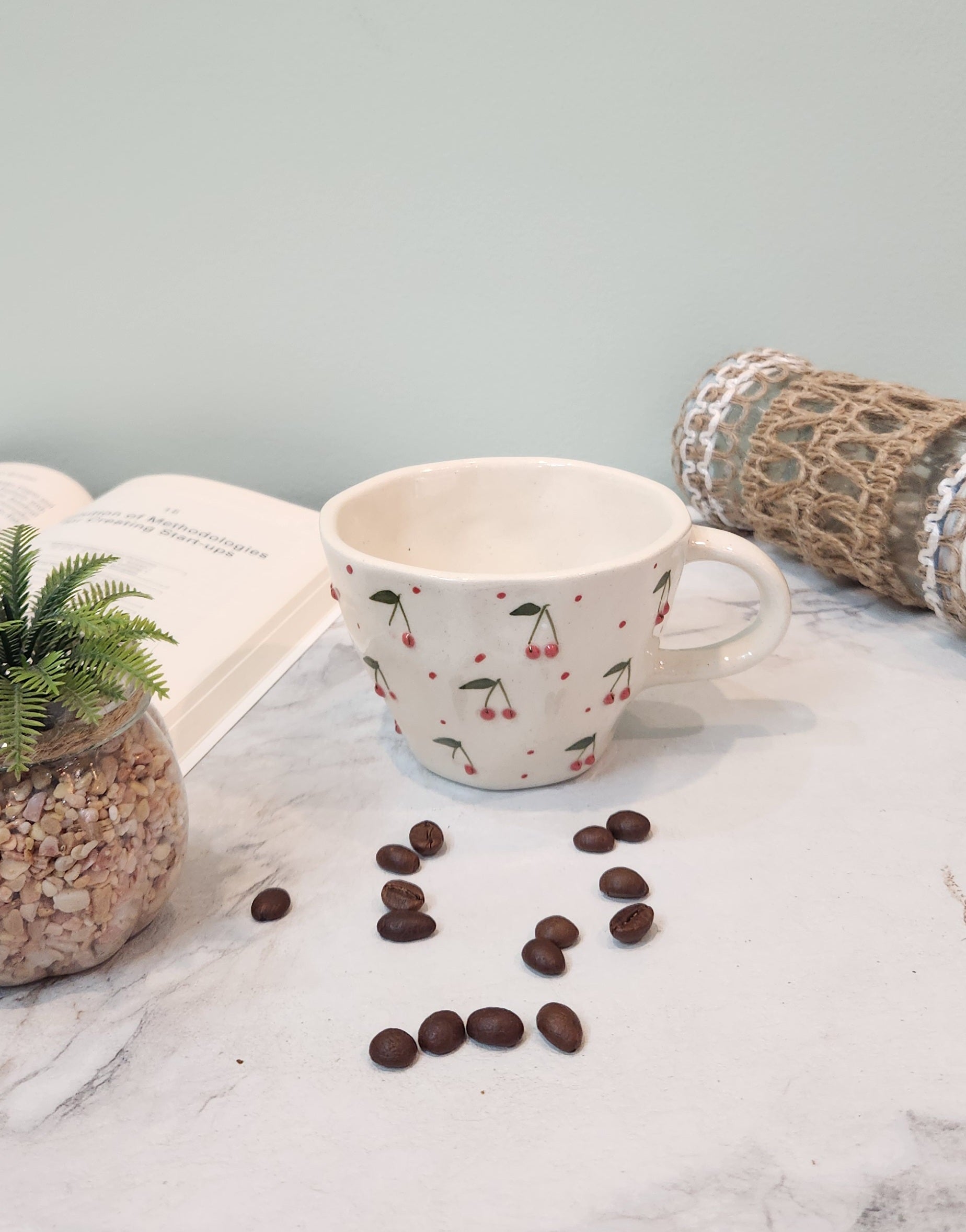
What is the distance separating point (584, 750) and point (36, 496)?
694 mm

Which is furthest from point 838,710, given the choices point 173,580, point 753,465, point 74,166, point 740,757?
point 74,166

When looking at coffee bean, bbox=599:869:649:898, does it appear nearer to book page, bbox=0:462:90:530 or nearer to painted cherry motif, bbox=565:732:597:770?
painted cherry motif, bbox=565:732:597:770

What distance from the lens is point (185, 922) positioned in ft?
1.80

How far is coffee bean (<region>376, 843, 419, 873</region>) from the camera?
577 millimetres

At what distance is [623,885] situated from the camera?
0.55m

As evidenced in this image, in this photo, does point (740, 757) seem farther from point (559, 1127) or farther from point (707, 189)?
point (707, 189)

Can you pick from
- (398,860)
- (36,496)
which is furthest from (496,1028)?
(36,496)

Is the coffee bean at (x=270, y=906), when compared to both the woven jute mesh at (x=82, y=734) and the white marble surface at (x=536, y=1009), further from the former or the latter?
the woven jute mesh at (x=82, y=734)

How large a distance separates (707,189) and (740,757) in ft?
1.95

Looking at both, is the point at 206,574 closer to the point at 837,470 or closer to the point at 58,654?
the point at 58,654

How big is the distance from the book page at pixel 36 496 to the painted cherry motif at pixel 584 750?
2.02 feet

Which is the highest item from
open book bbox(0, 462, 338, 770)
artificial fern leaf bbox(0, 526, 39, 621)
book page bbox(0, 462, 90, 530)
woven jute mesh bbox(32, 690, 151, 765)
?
artificial fern leaf bbox(0, 526, 39, 621)

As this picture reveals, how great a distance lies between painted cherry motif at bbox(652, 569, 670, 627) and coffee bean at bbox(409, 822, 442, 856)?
0.18 m

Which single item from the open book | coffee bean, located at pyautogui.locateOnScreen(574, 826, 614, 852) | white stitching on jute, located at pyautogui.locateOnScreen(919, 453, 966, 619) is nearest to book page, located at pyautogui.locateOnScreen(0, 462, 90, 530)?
the open book
